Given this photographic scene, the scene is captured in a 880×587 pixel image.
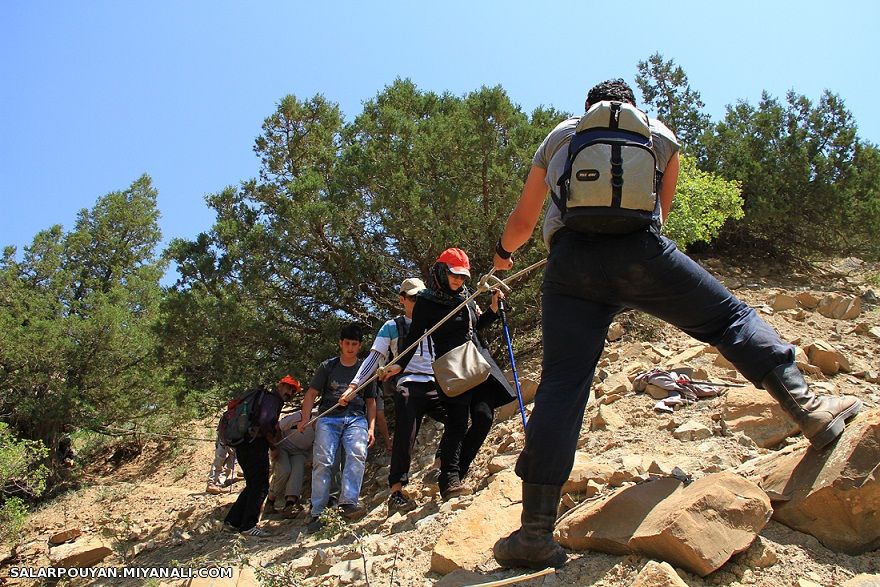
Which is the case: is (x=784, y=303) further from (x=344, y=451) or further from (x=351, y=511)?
(x=351, y=511)

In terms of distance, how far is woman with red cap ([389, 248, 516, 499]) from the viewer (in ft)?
14.4

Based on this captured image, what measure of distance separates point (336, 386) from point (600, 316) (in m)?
3.02

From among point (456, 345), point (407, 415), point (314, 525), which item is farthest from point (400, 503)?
point (456, 345)

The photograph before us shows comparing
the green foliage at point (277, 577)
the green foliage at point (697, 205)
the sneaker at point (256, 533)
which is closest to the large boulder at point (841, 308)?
the green foliage at point (697, 205)

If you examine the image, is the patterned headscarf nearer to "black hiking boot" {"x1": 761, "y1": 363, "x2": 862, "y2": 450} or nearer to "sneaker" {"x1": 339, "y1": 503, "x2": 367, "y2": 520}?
"sneaker" {"x1": 339, "y1": 503, "x2": 367, "y2": 520}

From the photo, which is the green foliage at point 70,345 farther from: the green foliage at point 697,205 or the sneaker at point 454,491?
the green foliage at point 697,205

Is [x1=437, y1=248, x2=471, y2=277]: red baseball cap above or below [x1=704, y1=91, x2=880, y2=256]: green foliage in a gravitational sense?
below

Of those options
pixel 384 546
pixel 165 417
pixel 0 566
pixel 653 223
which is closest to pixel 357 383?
pixel 384 546

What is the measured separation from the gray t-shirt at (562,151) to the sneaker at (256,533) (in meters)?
3.43

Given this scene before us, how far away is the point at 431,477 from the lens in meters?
5.13

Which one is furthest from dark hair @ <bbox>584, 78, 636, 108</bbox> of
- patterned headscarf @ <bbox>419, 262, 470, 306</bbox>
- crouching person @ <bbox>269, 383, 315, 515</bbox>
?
crouching person @ <bbox>269, 383, 315, 515</bbox>

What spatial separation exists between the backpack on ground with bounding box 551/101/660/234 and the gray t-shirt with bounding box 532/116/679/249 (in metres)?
0.11

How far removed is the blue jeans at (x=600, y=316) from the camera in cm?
243

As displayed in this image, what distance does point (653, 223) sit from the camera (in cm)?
246
